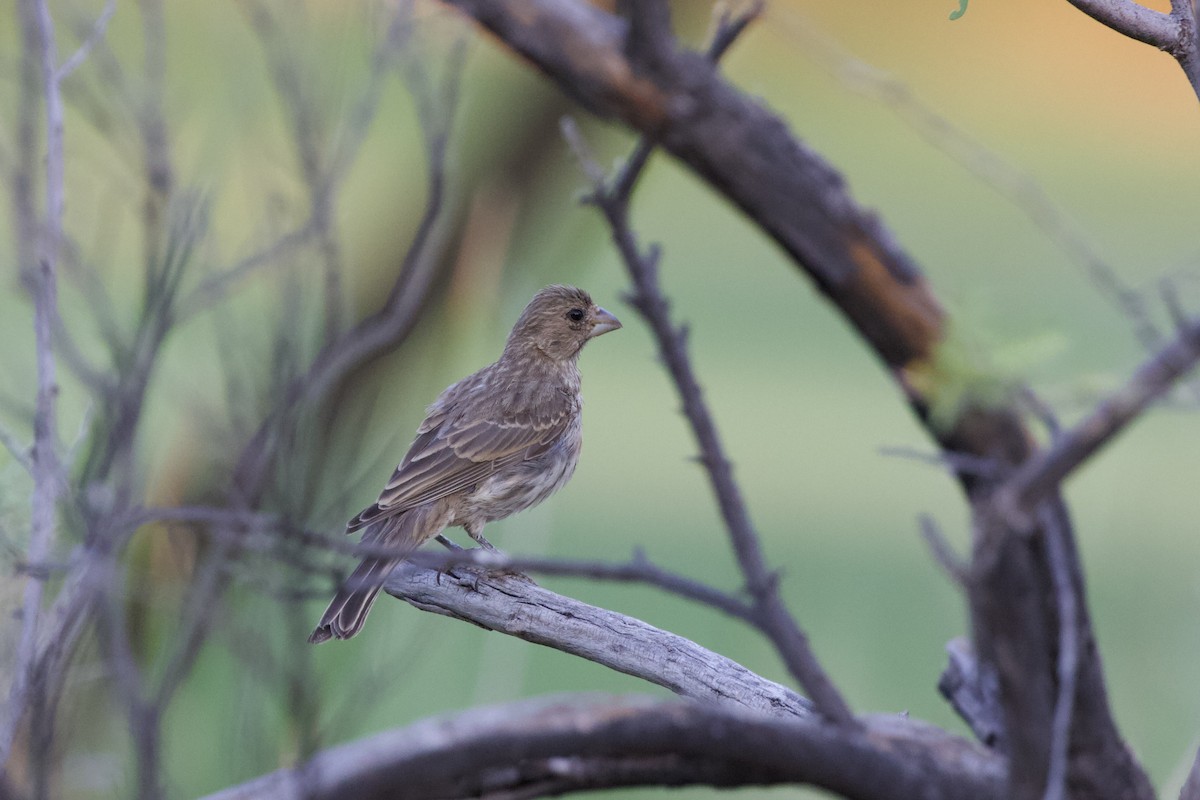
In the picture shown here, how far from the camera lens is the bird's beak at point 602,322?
13.8ft

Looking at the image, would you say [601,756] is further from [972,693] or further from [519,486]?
[519,486]

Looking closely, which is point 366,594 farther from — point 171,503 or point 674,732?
point 674,732

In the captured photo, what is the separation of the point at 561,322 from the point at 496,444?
601 millimetres

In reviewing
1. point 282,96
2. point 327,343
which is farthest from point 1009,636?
point 282,96

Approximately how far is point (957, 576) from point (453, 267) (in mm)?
2021

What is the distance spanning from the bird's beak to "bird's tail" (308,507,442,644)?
936mm

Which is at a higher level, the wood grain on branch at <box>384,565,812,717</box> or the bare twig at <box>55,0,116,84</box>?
the bare twig at <box>55,0,116,84</box>

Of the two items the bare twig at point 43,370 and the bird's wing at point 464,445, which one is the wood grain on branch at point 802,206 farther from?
the bird's wing at point 464,445

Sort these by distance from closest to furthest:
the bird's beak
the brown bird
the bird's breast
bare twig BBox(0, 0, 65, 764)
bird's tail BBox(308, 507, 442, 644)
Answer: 1. bare twig BBox(0, 0, 65, 764)
2. bird's tail BBox(308, 507, 442, 644)
3. the brown bird
4. the bird's breast
5. the bird's beak

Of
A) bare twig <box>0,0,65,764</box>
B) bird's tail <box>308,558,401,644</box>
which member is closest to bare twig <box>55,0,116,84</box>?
bare twig <box>0,0,65,764</box>

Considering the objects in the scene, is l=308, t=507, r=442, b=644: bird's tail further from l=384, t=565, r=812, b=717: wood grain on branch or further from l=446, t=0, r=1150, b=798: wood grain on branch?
l=446, t=0, r=1150, b=798: wood grain on branch

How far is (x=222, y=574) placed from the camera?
63.6 inches

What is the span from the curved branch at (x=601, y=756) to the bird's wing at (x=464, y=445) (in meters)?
2.21

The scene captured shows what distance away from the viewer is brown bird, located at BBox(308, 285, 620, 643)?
11.8ft
